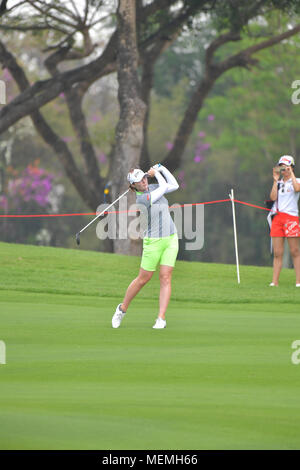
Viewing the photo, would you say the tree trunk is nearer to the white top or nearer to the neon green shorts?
the white top

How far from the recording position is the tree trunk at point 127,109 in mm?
28906

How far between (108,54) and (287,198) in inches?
610

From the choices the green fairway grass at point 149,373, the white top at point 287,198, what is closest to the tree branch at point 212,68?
the white top at point 287,198

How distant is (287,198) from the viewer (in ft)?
55.6

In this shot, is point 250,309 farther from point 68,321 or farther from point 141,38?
point 141,38

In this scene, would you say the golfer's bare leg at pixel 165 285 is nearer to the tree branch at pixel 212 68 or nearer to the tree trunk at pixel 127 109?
the tree trunk at pixel 127 109

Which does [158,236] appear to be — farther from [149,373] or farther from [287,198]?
[287,198]

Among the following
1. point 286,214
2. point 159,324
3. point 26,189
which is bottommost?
point 159,324

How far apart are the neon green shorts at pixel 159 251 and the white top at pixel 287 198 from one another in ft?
19.2

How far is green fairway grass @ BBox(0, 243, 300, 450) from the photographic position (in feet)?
18.4

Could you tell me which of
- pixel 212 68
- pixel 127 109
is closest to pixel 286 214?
pixel 127 109

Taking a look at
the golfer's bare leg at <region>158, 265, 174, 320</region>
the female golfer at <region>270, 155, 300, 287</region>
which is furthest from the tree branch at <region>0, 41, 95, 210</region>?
the golfer's bare leg at <region>158, 265, 174, 320</region>

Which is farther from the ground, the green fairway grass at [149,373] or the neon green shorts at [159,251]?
the neon green shorts at [159,251]

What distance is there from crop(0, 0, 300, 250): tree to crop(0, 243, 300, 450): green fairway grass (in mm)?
15539
